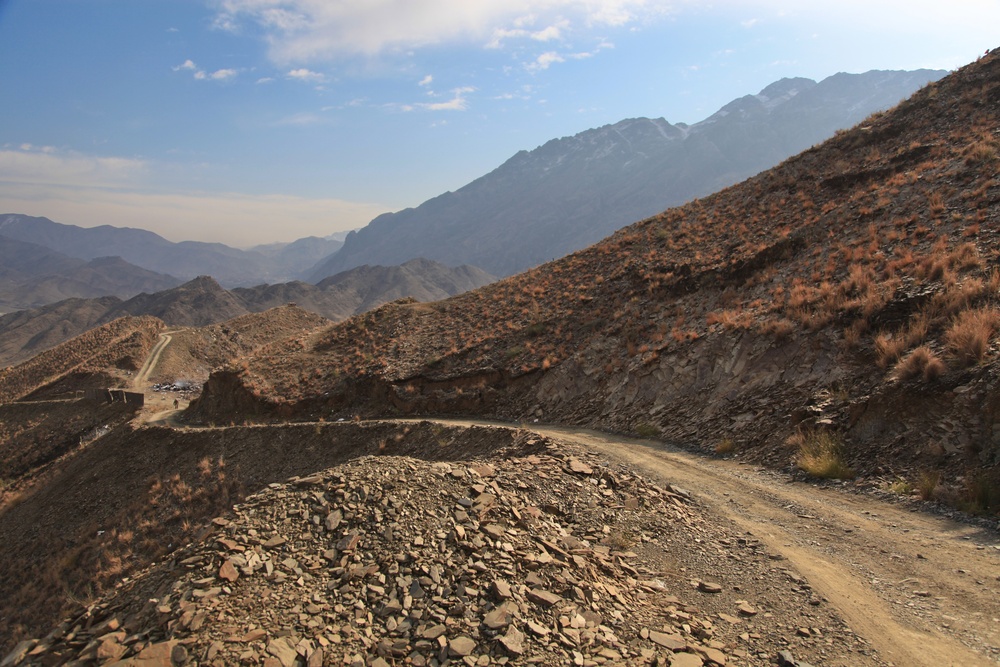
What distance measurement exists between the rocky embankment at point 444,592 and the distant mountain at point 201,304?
374ft

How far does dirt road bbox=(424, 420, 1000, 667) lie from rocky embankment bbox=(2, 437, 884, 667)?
0.34 m

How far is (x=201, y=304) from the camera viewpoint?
12862 cm

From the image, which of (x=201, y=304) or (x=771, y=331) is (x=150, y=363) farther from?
(x=201, y=304)

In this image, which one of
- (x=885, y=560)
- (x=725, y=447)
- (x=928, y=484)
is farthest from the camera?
(x=725, y=447)

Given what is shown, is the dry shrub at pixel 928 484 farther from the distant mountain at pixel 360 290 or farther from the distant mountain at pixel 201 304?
the distant mountain at pixel 360 290

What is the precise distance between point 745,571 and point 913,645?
5.74ft

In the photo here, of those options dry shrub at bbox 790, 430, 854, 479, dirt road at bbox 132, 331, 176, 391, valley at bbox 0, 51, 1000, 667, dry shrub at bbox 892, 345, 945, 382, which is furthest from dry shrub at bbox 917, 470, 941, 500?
dirt road at bbox 132, 331, 176, 391

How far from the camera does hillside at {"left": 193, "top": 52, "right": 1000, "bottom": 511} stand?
924cm

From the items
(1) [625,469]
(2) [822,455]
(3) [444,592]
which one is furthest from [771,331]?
(3) [444,592]

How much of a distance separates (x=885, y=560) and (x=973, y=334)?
5.08m

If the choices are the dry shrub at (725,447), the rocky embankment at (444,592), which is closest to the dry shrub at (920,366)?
the dry shrub at (725,447)

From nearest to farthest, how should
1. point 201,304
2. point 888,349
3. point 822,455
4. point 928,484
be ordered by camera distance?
1. point 928,484
2. point 822,455
3. point 888,349
4. point 201,304

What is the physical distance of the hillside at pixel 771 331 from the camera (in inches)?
364

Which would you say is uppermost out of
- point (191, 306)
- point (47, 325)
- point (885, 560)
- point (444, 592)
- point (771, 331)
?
point (771, 331)
